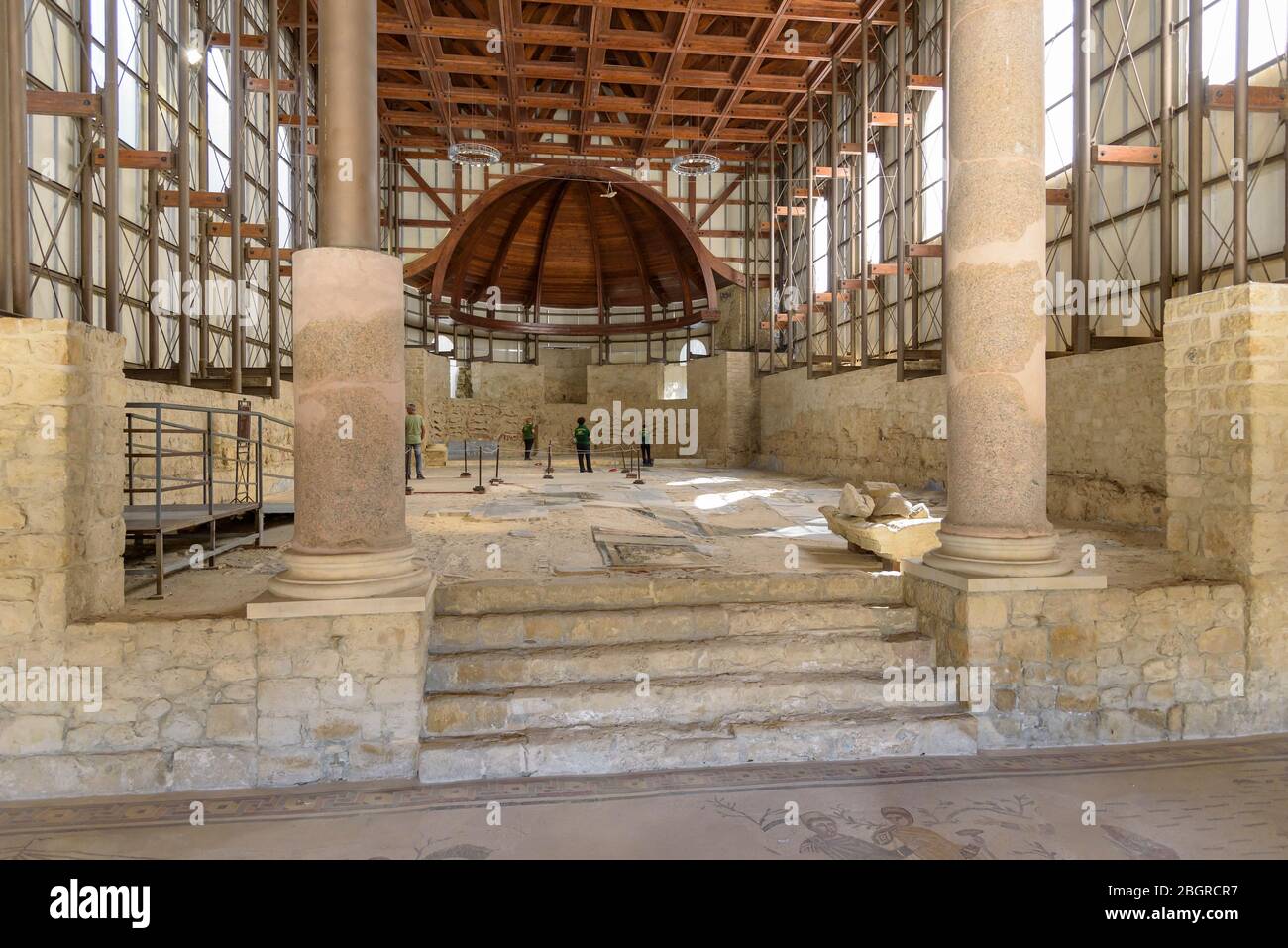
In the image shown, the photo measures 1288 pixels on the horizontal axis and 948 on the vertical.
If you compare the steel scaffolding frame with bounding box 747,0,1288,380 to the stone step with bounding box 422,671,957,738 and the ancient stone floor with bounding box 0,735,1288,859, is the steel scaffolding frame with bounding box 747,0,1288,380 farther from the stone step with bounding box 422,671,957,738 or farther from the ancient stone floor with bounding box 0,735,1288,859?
the stone step with bounding box 422,671,957,738

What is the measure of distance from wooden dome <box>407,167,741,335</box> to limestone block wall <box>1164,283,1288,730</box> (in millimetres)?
16112

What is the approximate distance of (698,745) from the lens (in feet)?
14.1

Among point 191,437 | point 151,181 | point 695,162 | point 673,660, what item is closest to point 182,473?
point 191,437

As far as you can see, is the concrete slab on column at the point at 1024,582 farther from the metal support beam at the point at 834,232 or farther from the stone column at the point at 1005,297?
the metal support beam at the point at 834,232

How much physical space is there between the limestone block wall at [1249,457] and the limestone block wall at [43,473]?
6631 millimetres

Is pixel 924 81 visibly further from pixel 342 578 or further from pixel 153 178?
pixel 342 578

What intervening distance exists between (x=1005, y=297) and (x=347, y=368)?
3923mm

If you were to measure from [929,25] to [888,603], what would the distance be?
13448 millimetres

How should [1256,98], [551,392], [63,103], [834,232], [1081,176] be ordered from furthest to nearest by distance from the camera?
[551,392] < [834,232] < [1081,176] < [1256,98] < [63,103]

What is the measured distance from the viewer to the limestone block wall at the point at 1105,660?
4613 mm

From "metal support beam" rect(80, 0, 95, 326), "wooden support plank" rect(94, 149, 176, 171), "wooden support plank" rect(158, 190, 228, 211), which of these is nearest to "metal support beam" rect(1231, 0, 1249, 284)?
"metal support beam" rect(80, 0, 95, 326)

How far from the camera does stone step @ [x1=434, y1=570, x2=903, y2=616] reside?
5.09m

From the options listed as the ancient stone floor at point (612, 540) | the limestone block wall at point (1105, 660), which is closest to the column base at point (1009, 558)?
the limestone block wall at point (1105, 660)

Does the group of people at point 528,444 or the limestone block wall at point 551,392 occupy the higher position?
the limestone block wall at point 551,392
